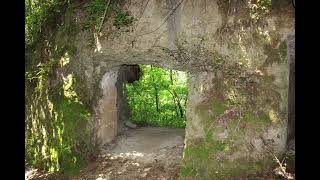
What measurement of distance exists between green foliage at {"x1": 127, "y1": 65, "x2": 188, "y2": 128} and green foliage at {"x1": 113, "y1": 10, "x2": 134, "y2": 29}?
5.30 m

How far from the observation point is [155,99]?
46.5 ft

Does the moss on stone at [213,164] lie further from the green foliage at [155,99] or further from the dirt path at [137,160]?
the green foliage at [155,99]

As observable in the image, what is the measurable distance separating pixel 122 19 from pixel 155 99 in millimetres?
7304

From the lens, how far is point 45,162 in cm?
793

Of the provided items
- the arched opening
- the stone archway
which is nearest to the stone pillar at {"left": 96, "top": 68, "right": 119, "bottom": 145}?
the arched opening

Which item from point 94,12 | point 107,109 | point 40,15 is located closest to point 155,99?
point 107,109

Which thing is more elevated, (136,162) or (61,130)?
(61,130)

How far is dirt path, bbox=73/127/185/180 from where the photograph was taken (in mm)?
7105

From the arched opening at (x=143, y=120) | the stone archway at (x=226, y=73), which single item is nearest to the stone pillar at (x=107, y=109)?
the arched opening at (x=143, y=120)

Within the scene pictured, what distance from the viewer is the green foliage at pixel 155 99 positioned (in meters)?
12.3

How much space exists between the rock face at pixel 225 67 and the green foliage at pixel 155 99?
5.14m

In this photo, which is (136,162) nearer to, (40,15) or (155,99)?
(40,15)
